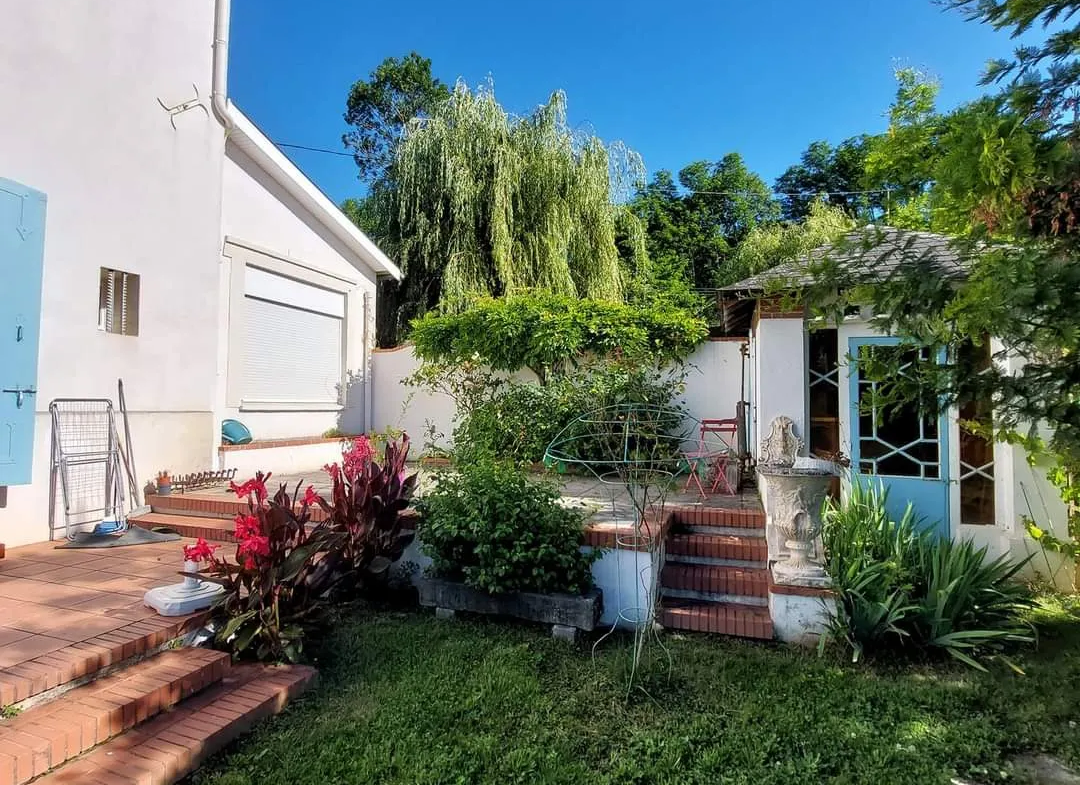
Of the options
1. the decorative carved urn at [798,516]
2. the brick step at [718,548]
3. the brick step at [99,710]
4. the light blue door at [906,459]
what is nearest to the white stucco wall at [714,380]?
the light blue door at [906,459]

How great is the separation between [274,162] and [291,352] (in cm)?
315

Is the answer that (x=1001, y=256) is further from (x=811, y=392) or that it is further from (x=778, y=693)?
(x=811, y=392)

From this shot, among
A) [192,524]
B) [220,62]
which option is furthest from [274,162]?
[192,524]

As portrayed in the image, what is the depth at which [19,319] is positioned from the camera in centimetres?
527

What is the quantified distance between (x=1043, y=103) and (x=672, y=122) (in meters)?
20.7

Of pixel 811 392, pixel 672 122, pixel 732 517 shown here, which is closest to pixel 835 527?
pixel 732 517

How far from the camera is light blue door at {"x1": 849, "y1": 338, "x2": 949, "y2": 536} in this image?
253 inches

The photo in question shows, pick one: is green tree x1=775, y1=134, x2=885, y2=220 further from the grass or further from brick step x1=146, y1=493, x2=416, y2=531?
brick step x1=146, y1=493, x2=416, y2=531

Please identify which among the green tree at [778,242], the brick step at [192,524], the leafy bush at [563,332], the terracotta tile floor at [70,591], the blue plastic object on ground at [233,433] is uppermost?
the green tree at [778,242]

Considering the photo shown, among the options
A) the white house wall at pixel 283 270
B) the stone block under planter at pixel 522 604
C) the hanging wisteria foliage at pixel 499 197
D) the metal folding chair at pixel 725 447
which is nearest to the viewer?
the stone block under planter at pixel 522 604

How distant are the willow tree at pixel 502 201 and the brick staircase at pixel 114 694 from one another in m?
10.1

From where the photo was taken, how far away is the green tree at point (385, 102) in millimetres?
20875

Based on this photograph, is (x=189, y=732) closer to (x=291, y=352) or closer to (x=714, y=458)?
(x=714, y=458)

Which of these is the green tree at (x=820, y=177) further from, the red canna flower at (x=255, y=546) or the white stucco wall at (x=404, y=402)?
the red canna flower at (x=255, y=546)
